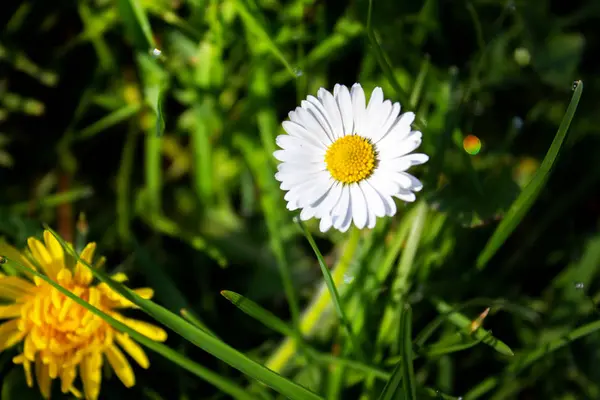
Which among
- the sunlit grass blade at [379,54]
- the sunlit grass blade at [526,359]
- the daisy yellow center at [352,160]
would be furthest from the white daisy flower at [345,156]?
the sunlit grass blade at [526,359]

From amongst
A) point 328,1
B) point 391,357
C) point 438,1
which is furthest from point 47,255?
point 438,1

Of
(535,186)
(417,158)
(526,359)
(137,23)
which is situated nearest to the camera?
(417,158)

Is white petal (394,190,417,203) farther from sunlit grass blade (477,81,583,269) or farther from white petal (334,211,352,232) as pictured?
sunlit grass blade (477,81,583,269)

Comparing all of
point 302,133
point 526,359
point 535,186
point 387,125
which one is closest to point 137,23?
point 302,133

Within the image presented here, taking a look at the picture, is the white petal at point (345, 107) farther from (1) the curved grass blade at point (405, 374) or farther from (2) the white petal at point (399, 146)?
(1) the curved grass blade at point (405, 374)

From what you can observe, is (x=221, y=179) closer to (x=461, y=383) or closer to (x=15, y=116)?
(x=15, y=116)

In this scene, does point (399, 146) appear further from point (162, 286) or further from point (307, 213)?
point (162, 286)
